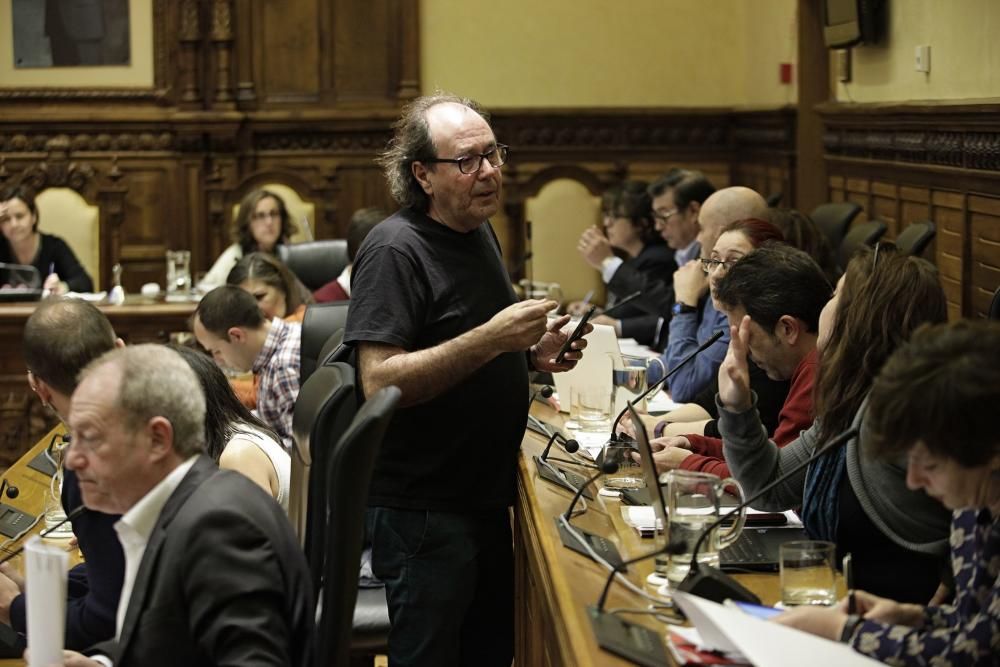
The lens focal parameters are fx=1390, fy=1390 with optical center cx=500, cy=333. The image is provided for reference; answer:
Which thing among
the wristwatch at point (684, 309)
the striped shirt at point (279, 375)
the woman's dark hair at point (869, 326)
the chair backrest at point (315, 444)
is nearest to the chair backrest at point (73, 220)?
the striped shirt at point (279, 375)

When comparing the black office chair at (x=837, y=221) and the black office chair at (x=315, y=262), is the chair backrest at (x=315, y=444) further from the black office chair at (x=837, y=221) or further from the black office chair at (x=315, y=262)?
the black office chair at (x=315, y=262)

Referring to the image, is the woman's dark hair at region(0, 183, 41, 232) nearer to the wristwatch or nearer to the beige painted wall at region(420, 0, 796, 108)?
the beige painted wall at region(420, 0, 796, 108)

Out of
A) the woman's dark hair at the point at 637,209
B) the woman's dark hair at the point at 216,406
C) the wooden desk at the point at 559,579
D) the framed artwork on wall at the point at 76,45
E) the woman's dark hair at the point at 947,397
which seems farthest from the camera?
the framed artwork on wall at the point at 76,45

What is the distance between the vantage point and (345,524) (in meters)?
2.21

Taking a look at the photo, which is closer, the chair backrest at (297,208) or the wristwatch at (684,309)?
the wristwatch at (684,309)

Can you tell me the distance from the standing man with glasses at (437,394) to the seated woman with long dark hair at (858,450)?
612 mm

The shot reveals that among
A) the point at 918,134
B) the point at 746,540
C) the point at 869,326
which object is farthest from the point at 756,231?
the point at 918,134

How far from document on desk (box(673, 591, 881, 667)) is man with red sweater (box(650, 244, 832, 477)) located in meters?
1.08

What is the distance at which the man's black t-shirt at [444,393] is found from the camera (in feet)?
9.57

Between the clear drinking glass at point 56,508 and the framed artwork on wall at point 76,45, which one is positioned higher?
the framed artwork on wall at point 76,45

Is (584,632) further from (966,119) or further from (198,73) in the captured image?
(198,73)

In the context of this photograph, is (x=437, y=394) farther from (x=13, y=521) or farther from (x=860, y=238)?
(x=860, y=238)

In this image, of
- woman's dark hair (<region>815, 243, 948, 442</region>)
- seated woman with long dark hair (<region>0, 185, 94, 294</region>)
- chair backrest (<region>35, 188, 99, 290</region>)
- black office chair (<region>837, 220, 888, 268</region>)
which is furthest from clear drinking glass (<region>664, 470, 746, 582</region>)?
chair backrest (<region>35, 188, 99, 290</region>)

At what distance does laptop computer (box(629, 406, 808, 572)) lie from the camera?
7.41 ft
